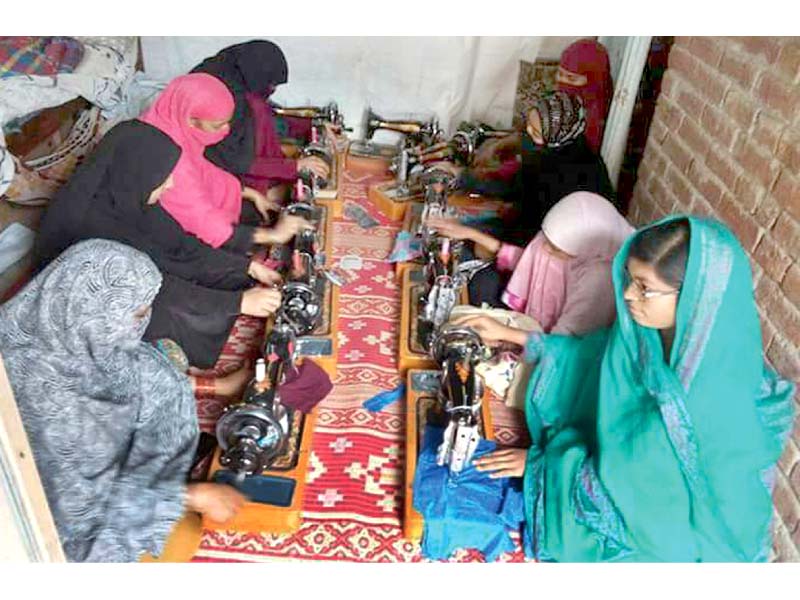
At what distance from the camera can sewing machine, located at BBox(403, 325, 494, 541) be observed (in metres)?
1.71

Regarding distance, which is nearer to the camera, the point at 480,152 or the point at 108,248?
the point at 108,248

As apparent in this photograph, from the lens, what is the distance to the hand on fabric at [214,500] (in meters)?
1.60

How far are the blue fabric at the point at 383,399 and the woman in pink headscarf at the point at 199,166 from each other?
852 mm

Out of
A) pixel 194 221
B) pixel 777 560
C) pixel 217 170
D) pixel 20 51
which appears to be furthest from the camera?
pixel 20 51

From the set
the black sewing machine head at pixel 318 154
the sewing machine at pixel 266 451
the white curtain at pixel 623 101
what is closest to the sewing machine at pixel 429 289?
the sewing machine at pixel 266 451

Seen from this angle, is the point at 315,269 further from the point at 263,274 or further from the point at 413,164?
the point at 413,164

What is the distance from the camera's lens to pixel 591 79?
3395mm

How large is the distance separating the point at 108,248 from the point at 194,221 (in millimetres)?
1027

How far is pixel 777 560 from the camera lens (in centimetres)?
179

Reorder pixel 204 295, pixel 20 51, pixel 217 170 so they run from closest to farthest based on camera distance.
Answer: pixel 204 295
pixel 217 170
pixel 20 51

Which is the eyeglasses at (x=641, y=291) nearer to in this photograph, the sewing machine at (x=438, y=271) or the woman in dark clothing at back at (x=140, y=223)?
the sewing machine at (x=438, y=271)
